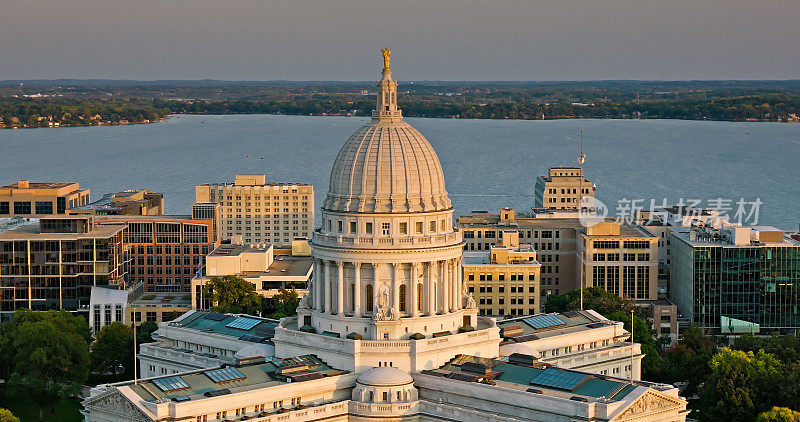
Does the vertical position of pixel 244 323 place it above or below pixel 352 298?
below

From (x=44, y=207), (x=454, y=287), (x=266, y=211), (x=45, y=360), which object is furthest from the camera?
(x=266, y=211)

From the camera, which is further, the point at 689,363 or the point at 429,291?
the point at 689,363

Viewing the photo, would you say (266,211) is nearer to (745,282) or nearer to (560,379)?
(745,282)

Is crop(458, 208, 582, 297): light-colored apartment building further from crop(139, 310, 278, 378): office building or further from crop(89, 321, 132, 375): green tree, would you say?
crop(139, 310, 278, 378): office building

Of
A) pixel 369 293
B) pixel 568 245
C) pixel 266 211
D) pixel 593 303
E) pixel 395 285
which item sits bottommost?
pixel 593 303

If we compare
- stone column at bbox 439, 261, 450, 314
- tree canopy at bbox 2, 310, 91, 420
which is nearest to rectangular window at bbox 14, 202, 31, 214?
tree canopy at bbox 2, 310, 91, 420

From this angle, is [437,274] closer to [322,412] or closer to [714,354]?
[322,412]

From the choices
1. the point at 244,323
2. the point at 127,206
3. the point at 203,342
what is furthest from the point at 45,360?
the point at 127,206

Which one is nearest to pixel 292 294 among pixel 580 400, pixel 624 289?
pixel 624 289
